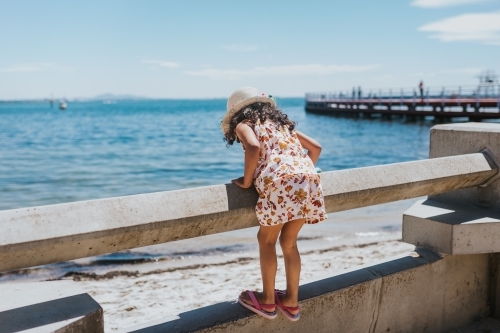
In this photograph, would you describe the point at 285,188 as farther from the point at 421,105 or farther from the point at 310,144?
the point at 421,105

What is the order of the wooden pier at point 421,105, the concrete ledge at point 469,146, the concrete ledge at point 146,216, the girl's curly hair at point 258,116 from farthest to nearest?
the wooden pier at point 421,105, the concrete ledge at point 469,146, the girl's curly hair at point 258,116, the concrete ledge at point 146,216

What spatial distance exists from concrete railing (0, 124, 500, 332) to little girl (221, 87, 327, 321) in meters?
0.08

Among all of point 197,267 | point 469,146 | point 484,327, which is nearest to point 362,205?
point 469,146

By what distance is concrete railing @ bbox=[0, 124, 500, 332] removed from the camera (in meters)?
1.83

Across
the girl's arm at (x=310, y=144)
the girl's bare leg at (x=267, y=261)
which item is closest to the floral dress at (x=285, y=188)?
the girl's bare leg at (x=267, y=261)

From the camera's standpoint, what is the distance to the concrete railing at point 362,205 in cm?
183

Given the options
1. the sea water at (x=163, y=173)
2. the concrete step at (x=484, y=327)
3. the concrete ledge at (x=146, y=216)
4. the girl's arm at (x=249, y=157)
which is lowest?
the sea water at (x=163, y=173)

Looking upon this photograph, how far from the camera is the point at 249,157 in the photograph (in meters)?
2.37

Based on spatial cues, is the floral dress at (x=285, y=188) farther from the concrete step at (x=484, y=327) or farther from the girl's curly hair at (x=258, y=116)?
the concrete step at (x=484, y=327)

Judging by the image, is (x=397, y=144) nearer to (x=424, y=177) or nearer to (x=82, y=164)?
(x=82, y=164)

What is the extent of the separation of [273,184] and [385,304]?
1.20 meters

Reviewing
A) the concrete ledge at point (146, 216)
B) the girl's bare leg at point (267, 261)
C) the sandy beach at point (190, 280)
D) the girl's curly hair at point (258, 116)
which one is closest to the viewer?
the concrete ledge at point (146, 216)

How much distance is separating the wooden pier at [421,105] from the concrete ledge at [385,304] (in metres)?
33.8

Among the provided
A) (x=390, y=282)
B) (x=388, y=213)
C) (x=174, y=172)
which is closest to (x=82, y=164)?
(x=174, y=172)
